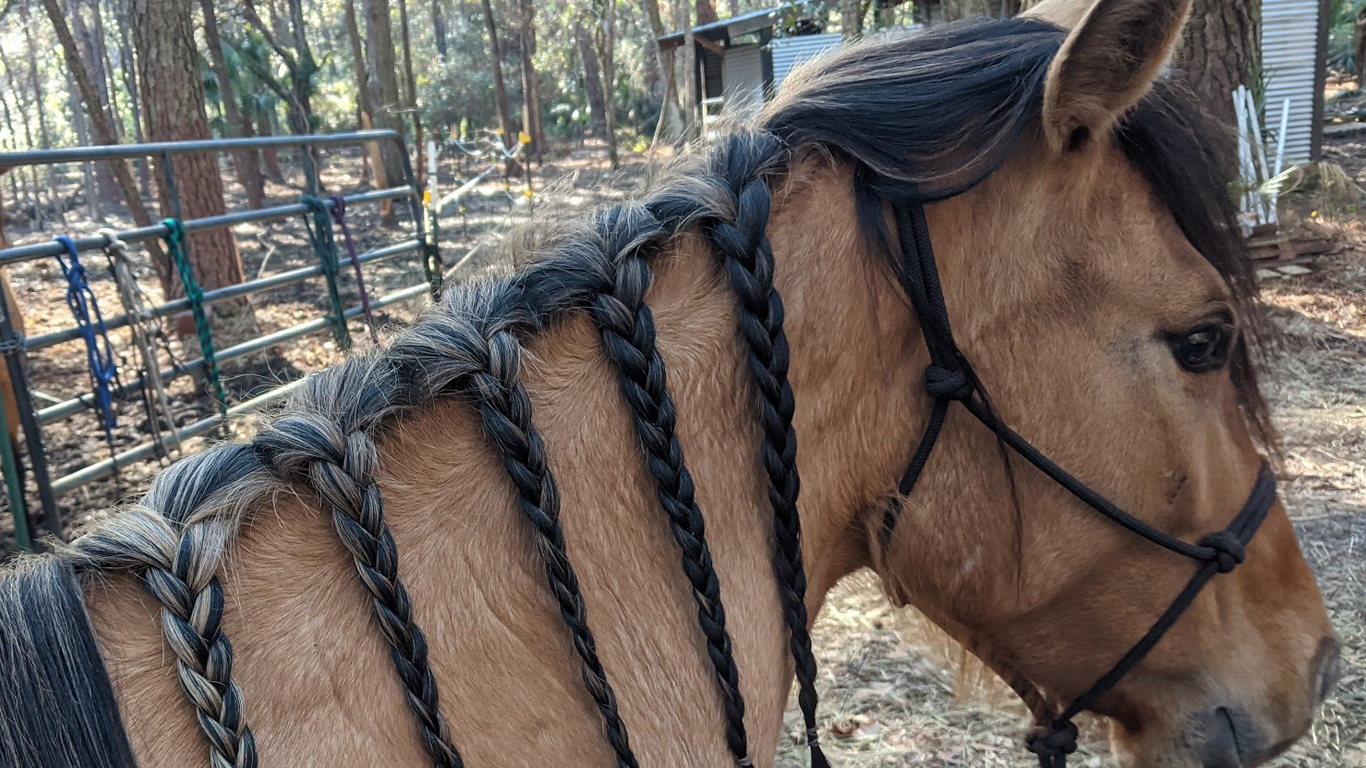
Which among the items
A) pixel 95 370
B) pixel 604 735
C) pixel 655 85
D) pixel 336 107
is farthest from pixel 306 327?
pixel 336 107

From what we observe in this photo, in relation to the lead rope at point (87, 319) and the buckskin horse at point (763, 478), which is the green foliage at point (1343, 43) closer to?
the buckskin horse at point (763, 478)

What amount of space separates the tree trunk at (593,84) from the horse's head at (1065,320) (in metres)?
34.3

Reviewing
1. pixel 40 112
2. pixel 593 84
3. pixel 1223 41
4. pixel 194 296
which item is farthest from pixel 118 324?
pixel 593 84

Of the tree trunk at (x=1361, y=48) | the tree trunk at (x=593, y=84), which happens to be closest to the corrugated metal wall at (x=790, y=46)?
the tree trunk at (x=1361, y=48)

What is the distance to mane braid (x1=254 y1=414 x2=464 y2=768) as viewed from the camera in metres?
1.09

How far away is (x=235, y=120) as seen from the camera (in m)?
23.2

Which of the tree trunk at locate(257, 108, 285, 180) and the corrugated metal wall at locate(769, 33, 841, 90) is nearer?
the corrugated metal wall at locate(769, 33, 841, 90)

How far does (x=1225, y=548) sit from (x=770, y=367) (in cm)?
91

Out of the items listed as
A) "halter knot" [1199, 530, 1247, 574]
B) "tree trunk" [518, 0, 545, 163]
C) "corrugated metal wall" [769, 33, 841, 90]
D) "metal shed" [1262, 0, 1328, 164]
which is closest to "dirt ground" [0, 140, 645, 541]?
"halter knot" [1199, 530, 1247, 574]

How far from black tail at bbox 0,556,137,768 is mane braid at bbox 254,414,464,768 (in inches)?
10.8

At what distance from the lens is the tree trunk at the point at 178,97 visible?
7.89 m

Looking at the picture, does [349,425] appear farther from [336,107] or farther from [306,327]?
[336,107]

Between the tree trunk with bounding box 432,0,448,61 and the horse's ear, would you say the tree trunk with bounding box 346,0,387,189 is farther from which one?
the tree trunk with bounding box 432,0,448,61

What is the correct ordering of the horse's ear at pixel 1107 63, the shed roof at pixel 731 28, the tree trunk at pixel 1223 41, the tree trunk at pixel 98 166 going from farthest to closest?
1. the tree trunk at pixel 98 166
2. the shed roof at pixel 731 28
3. the tree trunk at pixel 1223 41
4. the horse's ear at pixel 1107 63
